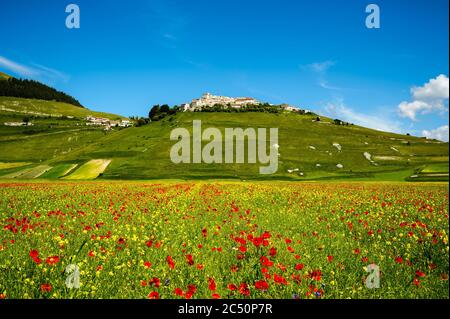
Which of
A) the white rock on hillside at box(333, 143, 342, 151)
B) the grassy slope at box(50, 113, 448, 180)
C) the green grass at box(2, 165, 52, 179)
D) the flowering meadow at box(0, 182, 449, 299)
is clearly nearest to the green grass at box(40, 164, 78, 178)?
the green grass at box(2, 165, 52, 179)


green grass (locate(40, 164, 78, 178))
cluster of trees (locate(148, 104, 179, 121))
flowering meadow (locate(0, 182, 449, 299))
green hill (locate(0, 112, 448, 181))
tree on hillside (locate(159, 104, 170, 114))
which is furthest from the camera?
tree on hillside (locate(159, 104, 170, 114))

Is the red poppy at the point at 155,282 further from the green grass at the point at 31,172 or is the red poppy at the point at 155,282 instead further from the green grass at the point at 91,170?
the green grass at the point at 31,172

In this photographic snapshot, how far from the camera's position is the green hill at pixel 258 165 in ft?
298

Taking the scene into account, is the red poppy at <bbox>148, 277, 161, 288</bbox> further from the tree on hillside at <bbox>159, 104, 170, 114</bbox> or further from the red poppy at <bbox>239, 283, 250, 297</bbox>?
the tree on hillside at <bbox>159, 104, 170, 114</bbox>

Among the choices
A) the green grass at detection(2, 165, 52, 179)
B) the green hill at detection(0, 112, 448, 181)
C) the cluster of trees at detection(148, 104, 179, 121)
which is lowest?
the green grass at detection(2, 165, 52, 179)

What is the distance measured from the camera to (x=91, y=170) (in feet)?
304

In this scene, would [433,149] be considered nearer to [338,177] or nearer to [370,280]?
[338,177]

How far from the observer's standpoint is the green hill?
9075 centimetres

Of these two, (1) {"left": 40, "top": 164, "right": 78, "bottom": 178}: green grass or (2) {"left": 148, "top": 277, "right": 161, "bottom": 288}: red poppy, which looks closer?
(2) {"left": 148, "top": 277, "right": 161, "bottom": 288}: red poppy

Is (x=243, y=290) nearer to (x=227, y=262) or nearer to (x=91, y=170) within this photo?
(x=227, y=262)

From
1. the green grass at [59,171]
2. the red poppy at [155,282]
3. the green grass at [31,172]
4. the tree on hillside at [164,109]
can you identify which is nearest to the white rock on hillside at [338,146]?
the green grass at [59,171]

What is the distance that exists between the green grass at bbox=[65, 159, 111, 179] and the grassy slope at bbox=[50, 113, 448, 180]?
7.83 ft
